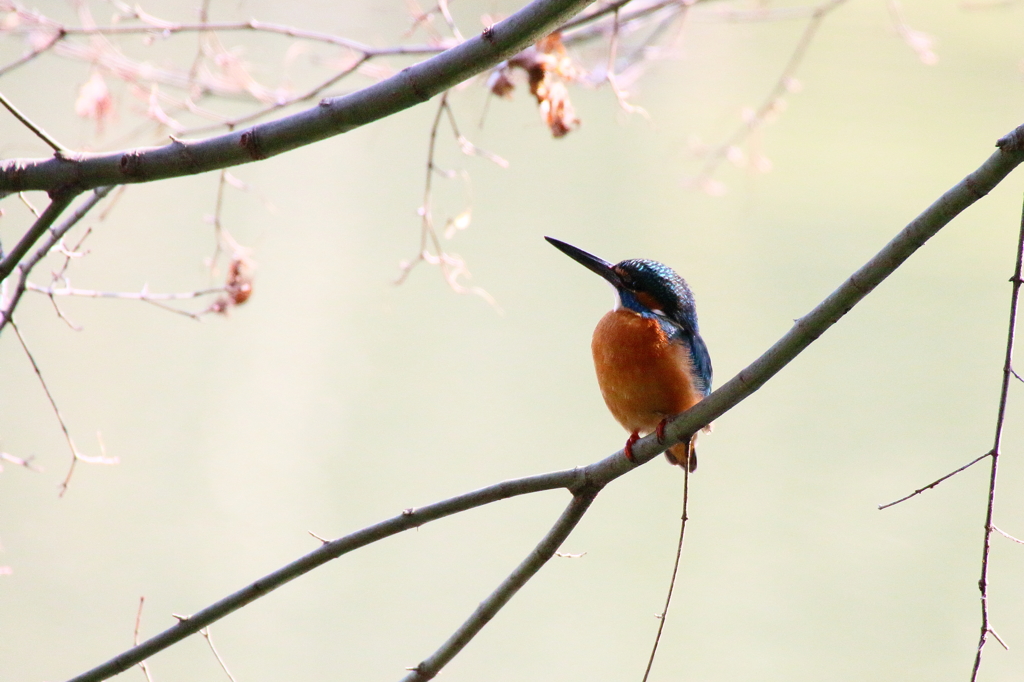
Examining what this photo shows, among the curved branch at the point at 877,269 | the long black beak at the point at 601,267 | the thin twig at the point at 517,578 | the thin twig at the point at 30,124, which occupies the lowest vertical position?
the thin twig at the point at 517,578

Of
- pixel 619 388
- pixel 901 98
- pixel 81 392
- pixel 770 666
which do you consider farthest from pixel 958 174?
pixel 81 392

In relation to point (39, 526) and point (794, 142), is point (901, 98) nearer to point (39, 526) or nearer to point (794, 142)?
point (794, 142)

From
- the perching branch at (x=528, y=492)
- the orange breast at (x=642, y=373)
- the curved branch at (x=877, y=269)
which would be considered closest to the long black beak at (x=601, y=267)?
the orange breast at (x=642, y=373)

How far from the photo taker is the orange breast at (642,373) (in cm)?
165

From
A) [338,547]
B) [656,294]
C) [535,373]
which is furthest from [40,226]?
[535,373]

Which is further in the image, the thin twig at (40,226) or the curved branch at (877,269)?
the thin twig at (40,226)

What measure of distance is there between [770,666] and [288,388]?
2856 mm

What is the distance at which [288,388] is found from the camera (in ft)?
16.3

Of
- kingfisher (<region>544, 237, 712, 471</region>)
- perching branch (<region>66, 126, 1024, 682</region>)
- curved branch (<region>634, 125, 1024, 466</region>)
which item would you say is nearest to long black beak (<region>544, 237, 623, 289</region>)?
kingfisher (<region>544, 237, 712, 471</region>)

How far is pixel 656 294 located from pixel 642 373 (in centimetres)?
26

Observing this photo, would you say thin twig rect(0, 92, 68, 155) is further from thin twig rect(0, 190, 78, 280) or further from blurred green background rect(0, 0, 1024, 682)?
blurred green background rect(0, 0, 1024, 682)

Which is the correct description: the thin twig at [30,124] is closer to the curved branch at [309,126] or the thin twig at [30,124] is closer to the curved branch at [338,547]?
the curved branch at [309,126]

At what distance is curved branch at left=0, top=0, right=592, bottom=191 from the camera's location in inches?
41.8

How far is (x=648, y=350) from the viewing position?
168 centimetres
